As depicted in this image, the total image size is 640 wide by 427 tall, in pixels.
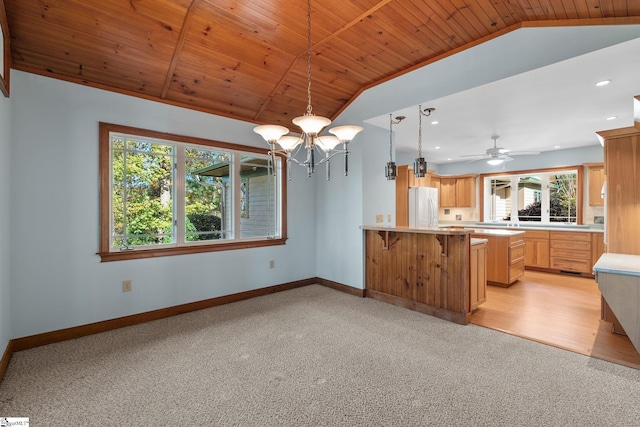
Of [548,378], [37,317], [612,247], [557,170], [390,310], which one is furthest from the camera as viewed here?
[557,170]

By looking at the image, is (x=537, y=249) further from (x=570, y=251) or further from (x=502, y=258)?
(x=502, y=258)

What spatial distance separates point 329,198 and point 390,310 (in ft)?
6.46

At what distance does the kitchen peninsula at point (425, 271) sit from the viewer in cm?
337

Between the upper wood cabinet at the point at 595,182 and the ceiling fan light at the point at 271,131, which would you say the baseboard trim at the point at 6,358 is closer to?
the ceiling fan light at the point at 271,131

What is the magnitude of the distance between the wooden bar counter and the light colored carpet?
0.39 metres

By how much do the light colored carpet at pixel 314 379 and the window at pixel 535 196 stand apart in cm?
494

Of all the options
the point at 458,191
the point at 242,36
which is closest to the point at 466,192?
the point at 458,191

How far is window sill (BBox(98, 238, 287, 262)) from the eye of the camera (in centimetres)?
320

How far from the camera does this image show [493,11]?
2609 millimetres

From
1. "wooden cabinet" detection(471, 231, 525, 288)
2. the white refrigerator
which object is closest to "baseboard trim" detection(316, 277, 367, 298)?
the white refrigerator

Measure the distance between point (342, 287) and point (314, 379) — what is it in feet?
8.13

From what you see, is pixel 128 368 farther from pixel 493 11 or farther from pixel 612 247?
pixel 612 247

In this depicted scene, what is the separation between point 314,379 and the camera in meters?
2.22

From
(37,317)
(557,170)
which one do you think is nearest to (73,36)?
(37,317)
